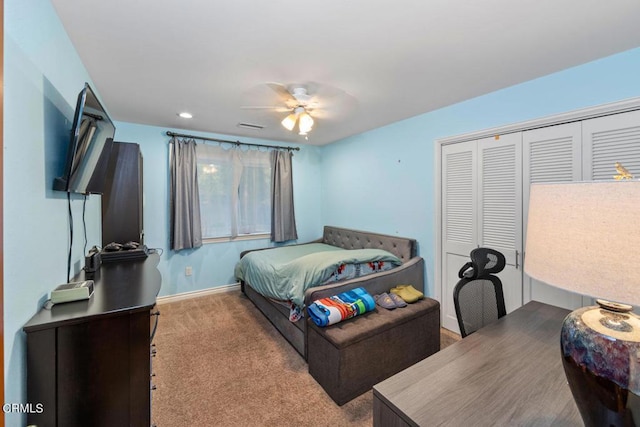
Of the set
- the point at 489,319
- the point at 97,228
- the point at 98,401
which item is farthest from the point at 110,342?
the point at 489,319

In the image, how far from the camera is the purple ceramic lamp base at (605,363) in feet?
2.06

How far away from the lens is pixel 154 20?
1467mm

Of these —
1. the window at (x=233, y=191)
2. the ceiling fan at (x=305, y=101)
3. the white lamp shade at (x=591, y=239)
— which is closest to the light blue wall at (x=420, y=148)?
the ceiling fan at (x=305, y=101)

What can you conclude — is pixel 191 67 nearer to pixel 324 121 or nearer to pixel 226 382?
pixel 324 121

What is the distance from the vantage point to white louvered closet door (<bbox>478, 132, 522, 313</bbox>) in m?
2.33

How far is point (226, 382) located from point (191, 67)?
2.49 meters

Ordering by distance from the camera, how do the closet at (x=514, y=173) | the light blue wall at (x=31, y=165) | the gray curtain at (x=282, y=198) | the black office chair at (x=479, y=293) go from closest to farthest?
the light blue wall at (x=31, y=165), the black office chair at (x=479, y=293), the closet at (x=514, y=173), the gray curtain at (x=282, y=198)

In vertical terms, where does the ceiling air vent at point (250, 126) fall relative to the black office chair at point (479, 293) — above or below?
above

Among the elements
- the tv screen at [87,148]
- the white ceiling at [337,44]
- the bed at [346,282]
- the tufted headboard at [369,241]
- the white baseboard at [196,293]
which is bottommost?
the white baseboard at [196,293]

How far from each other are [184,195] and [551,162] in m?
4.11

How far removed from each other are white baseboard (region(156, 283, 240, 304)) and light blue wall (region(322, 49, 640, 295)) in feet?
6.63

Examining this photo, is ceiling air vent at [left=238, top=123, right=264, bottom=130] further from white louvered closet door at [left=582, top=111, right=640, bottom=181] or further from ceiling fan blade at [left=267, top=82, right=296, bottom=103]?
white louvered closet door at [left=582, top=111, right=640, bottom=181]

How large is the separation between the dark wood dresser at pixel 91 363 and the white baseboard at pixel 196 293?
103 inches

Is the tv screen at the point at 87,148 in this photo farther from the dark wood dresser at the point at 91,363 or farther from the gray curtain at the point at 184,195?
the gray curtain at the point at 184,195
